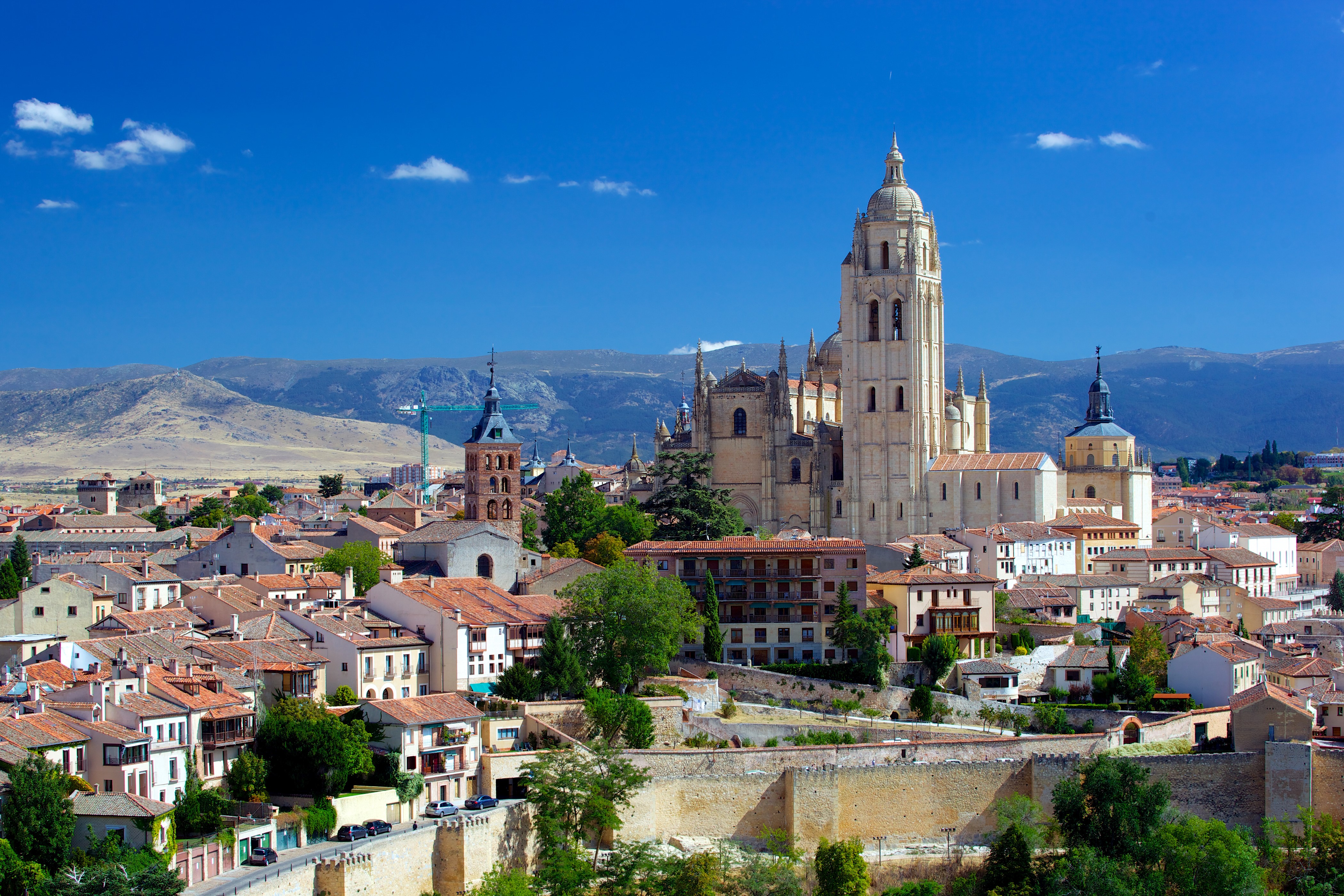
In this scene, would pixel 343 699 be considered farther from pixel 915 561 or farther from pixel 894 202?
pixel 894 202

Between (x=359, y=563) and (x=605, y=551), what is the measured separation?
35.0 feet

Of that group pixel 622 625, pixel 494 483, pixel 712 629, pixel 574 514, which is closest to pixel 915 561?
pixel 712 629

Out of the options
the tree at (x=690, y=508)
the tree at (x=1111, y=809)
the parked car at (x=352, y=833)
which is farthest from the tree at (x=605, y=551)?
the parked car at (x=352, y=833)

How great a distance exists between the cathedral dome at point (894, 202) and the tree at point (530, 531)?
28.5 m

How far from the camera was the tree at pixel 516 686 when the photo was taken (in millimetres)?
50438

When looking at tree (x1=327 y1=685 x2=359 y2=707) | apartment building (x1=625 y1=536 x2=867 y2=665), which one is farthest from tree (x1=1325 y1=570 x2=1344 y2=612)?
tree (x1=327 y1=685 x2=359 y2=707)

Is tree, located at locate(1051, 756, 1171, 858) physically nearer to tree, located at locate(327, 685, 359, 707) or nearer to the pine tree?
tree, located at locate(327, 685, 359, 707)

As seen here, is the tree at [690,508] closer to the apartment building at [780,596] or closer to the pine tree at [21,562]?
the apartment building at [780,596]

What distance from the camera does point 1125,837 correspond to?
4703 centimetres

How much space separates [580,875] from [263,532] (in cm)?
4134

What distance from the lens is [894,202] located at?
102 m

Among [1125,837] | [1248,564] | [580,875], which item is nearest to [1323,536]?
[1248,564]

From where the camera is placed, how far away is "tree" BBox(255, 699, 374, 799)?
138ft

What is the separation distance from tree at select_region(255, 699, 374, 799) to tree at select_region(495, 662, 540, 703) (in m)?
7.80
